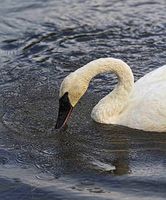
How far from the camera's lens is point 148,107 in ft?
30.3

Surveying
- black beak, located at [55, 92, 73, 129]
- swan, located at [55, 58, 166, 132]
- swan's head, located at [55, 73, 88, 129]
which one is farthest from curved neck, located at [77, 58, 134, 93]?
black beak, located at [55, 92, 73, 129]

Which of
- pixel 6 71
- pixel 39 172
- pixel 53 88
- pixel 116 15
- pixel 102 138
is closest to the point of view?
pixel 39 172

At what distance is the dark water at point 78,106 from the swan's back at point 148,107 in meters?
0.13

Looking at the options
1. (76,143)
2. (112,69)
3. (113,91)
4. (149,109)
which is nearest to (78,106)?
(113,91)

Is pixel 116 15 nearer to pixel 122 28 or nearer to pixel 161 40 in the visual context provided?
pixel 122 28

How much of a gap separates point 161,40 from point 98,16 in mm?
2355

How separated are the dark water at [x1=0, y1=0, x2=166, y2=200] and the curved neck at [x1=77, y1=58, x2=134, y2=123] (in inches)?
7.7

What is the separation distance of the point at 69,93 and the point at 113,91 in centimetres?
89

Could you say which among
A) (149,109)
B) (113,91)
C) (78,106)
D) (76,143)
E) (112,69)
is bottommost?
(76,143)

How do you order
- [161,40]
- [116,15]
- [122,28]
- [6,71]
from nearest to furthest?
[6,71]
[161,40]
[122,28]
[116,15]

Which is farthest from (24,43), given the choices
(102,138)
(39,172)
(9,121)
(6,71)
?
(39,172)

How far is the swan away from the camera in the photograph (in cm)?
915

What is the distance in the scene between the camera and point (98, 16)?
14367 mm

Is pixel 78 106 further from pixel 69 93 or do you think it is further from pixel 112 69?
pixel 69 93
